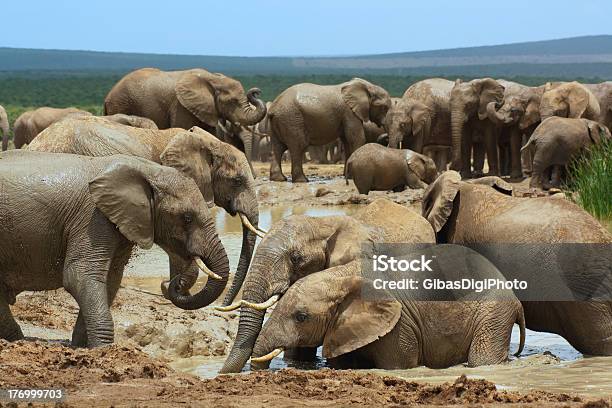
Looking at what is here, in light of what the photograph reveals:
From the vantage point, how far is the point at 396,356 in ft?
26.9

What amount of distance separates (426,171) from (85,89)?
78.0 metres

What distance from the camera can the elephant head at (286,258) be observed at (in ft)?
26.6

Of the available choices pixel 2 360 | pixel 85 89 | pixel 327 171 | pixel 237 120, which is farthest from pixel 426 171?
pixel 85 89

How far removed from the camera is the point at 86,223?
797 centimetres

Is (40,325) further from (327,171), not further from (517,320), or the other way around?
(327,171)

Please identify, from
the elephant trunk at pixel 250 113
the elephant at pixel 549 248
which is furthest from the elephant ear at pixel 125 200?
the elephant trunk at pixel 250 113

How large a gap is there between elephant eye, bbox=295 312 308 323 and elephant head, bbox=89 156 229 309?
2.04 feet

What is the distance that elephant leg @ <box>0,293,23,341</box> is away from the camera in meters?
8.20

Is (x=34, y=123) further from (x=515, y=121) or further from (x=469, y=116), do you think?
(x=515, y=121)

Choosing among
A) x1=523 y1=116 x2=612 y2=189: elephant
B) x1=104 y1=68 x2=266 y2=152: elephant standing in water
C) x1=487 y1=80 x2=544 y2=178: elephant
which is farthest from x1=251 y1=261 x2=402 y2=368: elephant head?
x1=487 y1=80 x2=544 y2=178: elephant

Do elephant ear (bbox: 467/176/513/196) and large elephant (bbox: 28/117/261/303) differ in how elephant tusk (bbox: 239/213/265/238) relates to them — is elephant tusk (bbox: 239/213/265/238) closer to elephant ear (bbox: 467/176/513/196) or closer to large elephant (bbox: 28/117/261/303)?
large elephant (bbox: 28/117/261/303)

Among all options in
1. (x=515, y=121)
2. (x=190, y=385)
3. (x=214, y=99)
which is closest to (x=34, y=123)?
(x=214, y=99)

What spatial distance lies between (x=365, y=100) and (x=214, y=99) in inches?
220

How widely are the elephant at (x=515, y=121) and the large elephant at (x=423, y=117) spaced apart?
1010 millimetres
